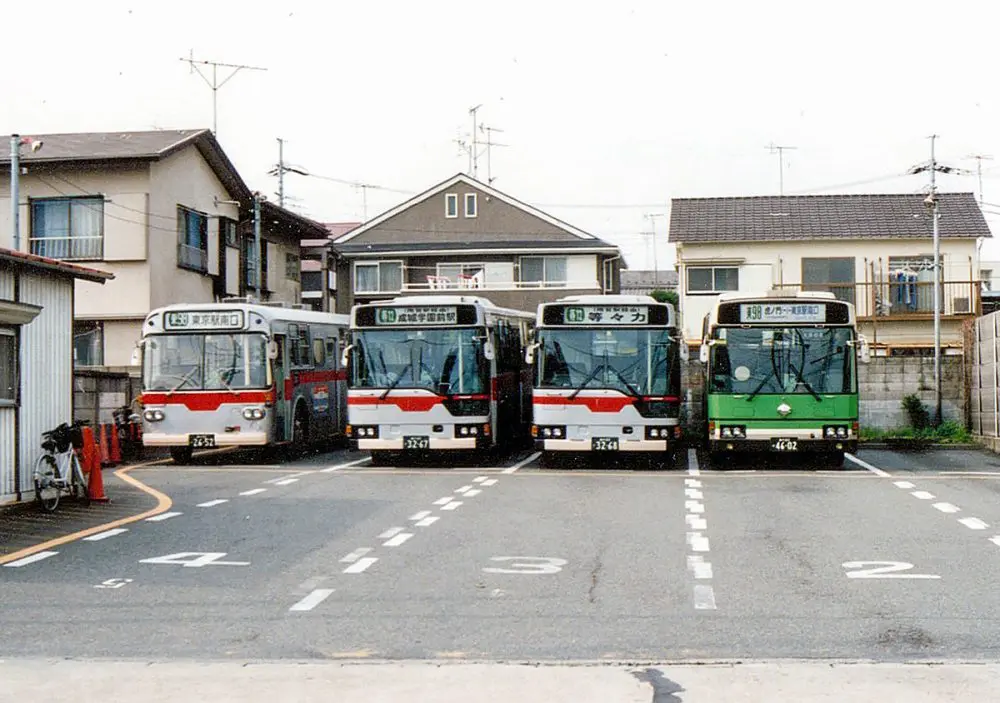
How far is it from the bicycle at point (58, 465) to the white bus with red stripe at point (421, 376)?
23.5ft

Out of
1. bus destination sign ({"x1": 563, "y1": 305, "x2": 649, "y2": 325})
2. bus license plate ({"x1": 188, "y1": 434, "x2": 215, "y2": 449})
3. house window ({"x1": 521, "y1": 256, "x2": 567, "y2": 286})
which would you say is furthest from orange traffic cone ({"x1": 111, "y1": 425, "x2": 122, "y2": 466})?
house window ({"x1": 521, "y1": 256, "x2": 567, "y2": 286})

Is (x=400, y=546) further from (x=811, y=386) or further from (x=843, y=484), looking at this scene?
(x=811, y=386)

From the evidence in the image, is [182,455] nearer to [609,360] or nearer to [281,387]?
[281,387]

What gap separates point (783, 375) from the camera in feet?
72.4

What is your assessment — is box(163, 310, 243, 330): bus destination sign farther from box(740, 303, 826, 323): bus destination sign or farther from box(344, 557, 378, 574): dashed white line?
box(344, 557, 378, 574): dashed white line

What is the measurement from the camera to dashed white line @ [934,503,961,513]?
15312 mm

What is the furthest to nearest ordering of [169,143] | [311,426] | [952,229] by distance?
[952,229], [169,143], [311,426]

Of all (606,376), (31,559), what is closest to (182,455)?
(606,376)

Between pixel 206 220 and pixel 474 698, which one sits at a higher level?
pixel 206 220

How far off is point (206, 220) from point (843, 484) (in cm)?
2733

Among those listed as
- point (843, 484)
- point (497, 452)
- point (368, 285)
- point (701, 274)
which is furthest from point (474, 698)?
Result: point (368, 285)

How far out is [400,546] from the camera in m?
12.3

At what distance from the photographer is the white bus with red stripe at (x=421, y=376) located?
75.0 ft

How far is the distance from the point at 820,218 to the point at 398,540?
37.2m
